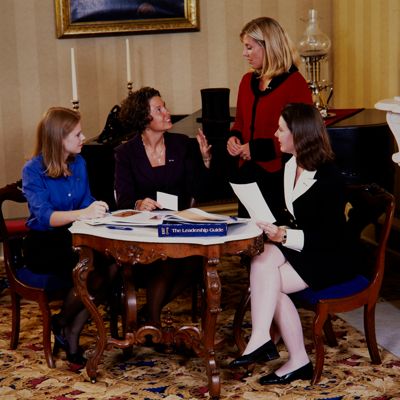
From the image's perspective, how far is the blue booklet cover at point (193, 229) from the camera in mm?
3496

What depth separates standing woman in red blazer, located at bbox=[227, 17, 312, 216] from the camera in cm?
444

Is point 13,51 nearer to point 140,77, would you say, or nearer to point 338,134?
point 140,77

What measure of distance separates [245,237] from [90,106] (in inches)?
161

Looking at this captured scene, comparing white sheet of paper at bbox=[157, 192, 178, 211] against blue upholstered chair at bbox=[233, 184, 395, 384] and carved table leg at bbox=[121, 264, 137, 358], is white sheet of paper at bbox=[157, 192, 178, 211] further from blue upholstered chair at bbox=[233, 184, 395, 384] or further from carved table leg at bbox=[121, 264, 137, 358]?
blue upholstered chair at bbox=[233, 184, 395, 384]

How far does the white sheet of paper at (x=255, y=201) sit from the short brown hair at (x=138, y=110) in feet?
2.44

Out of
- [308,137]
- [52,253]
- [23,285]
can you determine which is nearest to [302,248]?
[308,137]

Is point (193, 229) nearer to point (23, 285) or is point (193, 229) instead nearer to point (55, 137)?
point (55, 137)

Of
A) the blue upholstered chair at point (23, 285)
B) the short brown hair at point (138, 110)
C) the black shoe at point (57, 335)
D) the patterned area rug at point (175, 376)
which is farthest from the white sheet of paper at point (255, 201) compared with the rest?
the black shoe at point (57, 335)

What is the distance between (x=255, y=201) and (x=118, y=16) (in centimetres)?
381

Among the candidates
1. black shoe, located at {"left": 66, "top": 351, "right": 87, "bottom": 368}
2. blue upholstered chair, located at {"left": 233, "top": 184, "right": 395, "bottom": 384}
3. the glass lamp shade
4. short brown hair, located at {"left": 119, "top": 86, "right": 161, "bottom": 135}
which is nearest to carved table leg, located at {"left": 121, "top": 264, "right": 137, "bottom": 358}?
black shoe, located at {"left": 66, "top": 351, "right": 87, "bottom": 368}

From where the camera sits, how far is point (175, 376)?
395cm

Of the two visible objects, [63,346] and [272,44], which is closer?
[63,346]

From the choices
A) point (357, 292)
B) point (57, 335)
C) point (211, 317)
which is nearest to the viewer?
point (211, 317)

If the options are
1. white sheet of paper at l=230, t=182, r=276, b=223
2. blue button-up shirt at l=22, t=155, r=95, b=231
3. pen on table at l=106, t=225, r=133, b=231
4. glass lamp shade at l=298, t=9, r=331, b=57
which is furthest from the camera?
glass lamp shade at l=298, t=9, r=331, b=57
